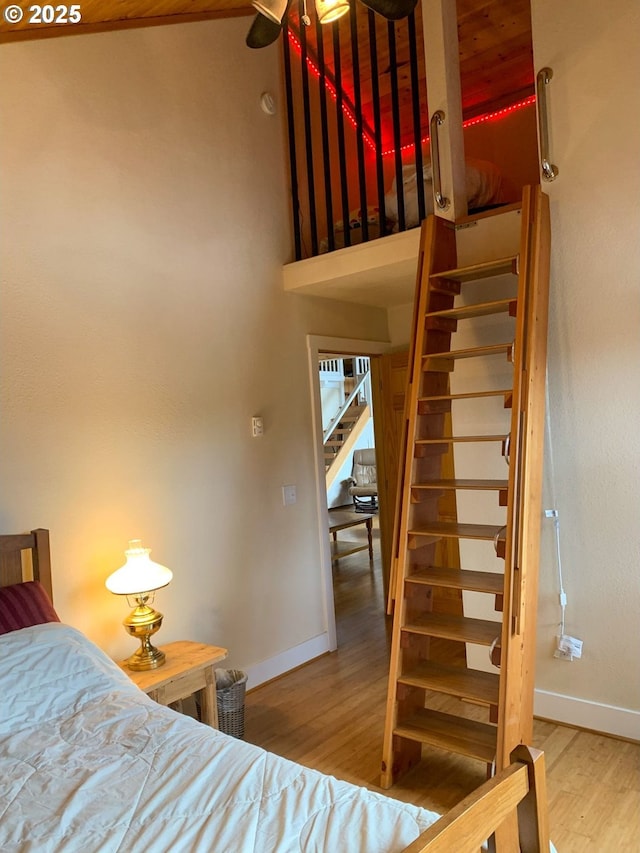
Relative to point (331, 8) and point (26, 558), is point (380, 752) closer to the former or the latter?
point (26, 558)

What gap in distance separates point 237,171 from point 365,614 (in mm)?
3349

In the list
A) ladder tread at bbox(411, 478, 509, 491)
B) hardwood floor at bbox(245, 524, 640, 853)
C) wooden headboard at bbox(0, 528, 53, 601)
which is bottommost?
hardwood floor at bbox(245, 524, 640, 853)

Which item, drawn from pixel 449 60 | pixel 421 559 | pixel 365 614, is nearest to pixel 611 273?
pixel 449 60

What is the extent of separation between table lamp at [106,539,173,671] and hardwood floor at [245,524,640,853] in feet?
2.46

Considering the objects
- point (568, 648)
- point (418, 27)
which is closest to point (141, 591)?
point (568, 648)

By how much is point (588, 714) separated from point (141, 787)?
2226 millimetres

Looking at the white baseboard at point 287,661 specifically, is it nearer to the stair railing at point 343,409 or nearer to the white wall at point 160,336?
the white wall at point 160,336

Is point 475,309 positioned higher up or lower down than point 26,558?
higher up

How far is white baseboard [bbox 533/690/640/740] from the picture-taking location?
2.75 meters

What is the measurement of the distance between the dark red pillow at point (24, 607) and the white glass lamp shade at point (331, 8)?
2.42m

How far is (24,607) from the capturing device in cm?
229

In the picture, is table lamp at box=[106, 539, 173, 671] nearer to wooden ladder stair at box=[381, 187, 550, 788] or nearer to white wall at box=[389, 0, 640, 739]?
wooden ladder stair at box=[381, 187, 550, 788]

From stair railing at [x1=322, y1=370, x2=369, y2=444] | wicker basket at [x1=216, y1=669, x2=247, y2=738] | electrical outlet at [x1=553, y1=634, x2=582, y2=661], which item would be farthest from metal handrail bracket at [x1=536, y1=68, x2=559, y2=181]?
stair railing at [x1=322, y1=370, x2=369, y2=444]

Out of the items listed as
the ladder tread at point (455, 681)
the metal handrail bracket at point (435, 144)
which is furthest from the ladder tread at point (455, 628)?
the metal handrail bracket at point (435, 144)
